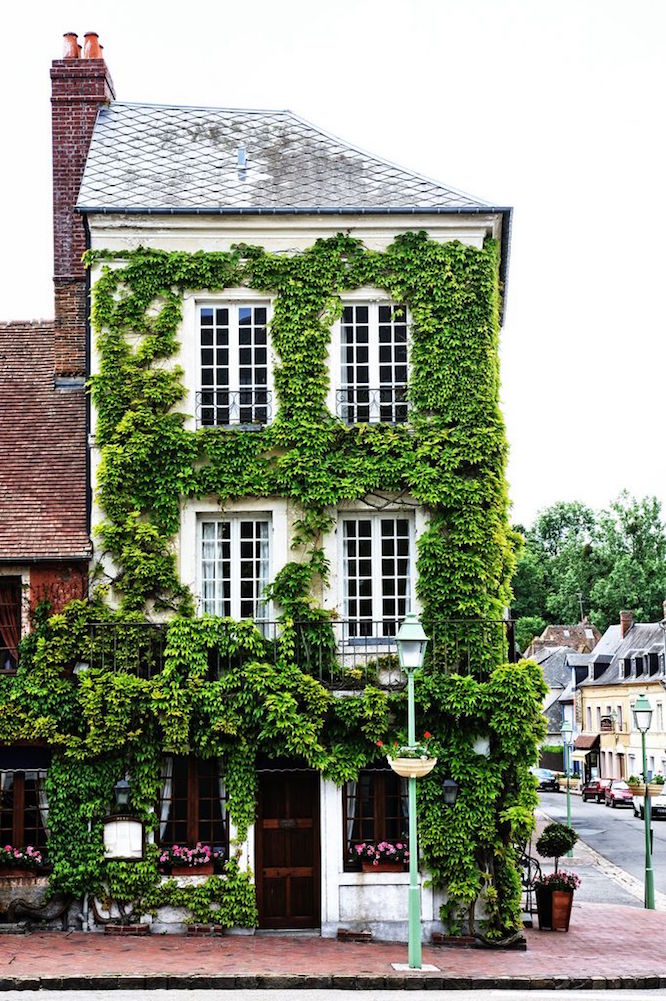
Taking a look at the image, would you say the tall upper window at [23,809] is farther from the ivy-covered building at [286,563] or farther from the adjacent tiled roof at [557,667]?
the adjacent tiled roof at [557,667]

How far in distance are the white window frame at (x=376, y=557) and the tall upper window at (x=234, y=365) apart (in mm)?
1984

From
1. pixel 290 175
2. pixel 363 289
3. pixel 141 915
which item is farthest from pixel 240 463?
pixel 141 915

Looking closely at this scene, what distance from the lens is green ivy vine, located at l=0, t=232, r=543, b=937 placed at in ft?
59.5

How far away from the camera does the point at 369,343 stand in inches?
769

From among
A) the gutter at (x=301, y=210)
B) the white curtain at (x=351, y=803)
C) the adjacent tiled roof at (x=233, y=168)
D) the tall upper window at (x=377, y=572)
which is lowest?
the white curtain at (x=351, y=803)

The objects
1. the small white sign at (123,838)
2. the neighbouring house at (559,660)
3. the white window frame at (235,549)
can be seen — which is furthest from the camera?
the neighbouring house at (559,660)

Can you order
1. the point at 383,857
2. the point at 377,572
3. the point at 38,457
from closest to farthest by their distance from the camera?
the point at 383,857 < the point at 377,572 < the point at 38,457

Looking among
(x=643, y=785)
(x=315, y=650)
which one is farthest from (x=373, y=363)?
(x=643, y=785)

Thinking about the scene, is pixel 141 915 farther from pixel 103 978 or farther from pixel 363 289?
pixel 363 289

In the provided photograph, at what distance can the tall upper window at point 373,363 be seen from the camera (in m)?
19.4

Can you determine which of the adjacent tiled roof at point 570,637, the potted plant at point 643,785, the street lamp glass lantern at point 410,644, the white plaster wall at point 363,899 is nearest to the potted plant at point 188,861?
the white plaster wall at point 363,899

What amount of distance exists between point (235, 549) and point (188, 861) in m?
4.43

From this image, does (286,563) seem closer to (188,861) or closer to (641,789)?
(188,861)

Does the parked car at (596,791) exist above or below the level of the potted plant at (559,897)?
below
